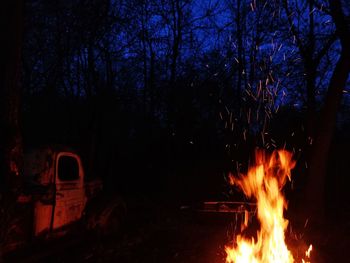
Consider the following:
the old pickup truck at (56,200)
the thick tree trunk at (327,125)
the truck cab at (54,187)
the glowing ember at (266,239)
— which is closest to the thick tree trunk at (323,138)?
the thick tree trunk at (327,125)

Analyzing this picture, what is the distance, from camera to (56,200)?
9.12 metres

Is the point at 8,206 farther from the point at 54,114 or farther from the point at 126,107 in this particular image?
the point at 126,107

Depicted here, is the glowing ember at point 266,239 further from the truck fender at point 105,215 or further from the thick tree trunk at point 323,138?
the truck fender at point 105,215

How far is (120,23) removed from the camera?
1881cm

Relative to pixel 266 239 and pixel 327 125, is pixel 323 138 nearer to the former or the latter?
pixel 327 125

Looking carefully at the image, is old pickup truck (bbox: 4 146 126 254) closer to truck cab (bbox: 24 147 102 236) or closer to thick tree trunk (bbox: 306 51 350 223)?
truck cab (bbox: 24 147 102 236)

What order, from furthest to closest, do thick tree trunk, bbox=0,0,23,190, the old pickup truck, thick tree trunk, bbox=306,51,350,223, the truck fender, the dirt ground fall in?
thick tree trunk, bbox=306,51,350,223, the truck fender, the dirt ground, the old pickup truck, thick tree trunk, bbox=0,0,23,190

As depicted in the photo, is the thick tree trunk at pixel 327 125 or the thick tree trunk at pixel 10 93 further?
the thick tree trunk at pixel 327 125

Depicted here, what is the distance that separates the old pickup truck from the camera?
8445 mm

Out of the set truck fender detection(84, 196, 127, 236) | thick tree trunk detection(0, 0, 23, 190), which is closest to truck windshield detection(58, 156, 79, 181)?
truck fender detection(84, 196, 127, 236)

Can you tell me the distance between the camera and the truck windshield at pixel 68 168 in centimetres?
979

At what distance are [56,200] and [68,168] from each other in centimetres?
109

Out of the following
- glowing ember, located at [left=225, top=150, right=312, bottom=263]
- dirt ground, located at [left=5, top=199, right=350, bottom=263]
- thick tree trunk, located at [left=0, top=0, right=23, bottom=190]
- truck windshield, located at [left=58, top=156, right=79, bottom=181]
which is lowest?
dirt ground, located at [left=5, top=199, right=350, bottom=263]

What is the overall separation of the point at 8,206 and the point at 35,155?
2.66 metres
